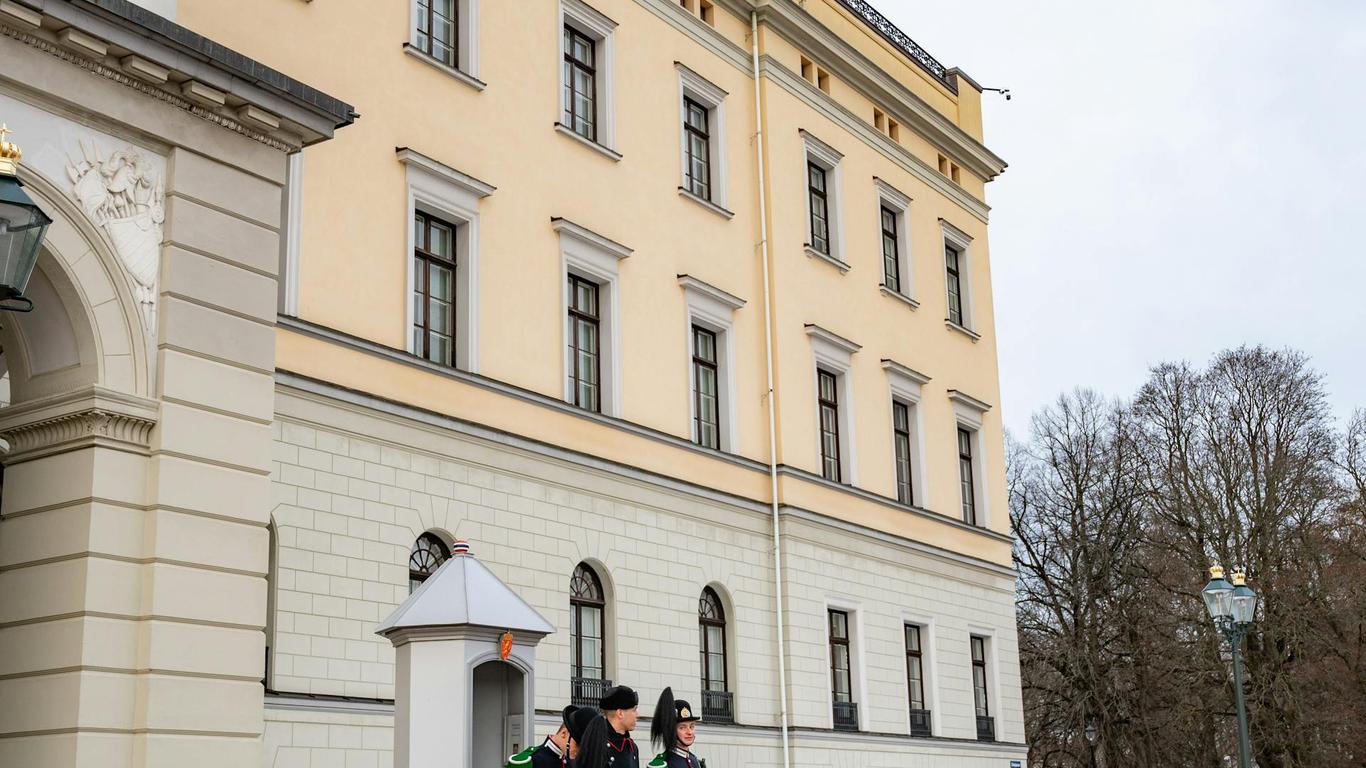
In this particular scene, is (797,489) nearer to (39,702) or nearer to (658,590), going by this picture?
(658,590)

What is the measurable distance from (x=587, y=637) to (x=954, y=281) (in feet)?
51.8

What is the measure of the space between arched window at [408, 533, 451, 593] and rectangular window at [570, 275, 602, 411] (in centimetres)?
366

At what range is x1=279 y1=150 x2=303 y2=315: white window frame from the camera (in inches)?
734

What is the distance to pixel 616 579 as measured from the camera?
2308cm

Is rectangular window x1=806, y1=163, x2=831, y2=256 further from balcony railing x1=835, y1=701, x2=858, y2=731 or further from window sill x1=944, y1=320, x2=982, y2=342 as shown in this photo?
balcony railing x1=835, y1=701, x2=858, y2=731

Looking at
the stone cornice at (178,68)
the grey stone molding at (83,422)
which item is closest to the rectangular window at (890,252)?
the stone cornice at (178,68)

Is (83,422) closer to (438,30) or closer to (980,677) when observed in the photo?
(438,30)

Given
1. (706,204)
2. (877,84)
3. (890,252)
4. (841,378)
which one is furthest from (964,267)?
(706,204)

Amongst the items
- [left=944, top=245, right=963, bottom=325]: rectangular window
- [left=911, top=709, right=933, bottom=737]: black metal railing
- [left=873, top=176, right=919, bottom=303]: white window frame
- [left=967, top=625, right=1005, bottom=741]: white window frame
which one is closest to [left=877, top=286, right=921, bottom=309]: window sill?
[left=873, top=176, right=919, bottom=303]: white window frame

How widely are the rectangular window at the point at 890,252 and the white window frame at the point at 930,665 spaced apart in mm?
6571

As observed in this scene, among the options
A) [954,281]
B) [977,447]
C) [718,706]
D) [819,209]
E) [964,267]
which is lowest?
[718,706]

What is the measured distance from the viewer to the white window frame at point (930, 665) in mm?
30734

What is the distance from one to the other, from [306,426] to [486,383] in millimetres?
3203

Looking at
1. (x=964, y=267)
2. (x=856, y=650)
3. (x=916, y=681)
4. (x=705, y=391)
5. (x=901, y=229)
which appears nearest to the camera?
(x=705, y=391)
